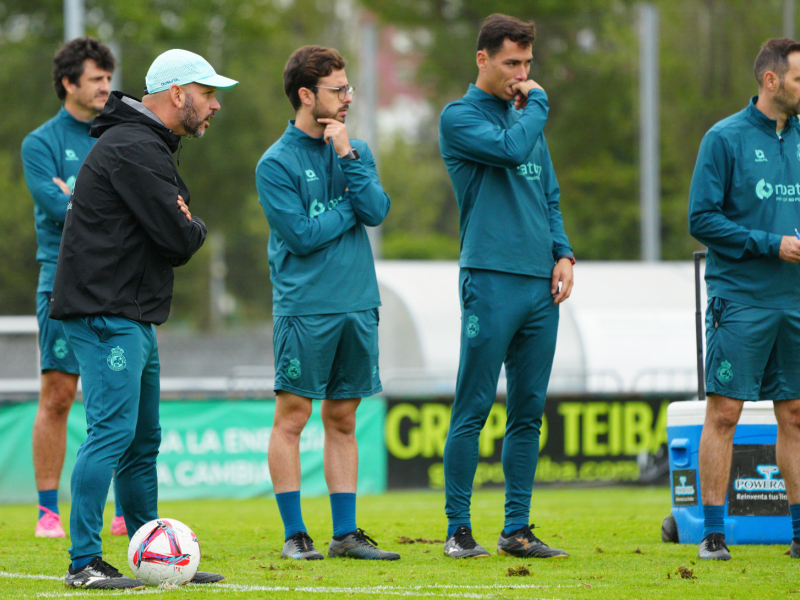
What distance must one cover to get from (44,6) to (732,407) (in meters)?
27.0

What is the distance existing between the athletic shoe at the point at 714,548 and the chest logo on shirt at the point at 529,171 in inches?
79.7

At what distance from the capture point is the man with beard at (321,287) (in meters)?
5.52

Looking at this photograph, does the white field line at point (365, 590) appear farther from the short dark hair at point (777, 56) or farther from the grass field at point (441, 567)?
the short dark hair at point (777, 56)

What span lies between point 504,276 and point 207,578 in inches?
81.7

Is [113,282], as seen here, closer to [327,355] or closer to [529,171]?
[327,355]

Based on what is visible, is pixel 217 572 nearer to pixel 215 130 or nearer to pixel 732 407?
pixel 732 407

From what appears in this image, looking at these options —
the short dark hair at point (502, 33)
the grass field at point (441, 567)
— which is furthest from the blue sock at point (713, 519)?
the short dark hair at point (502, 33)

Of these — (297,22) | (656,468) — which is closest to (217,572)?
(656,468)

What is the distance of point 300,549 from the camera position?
546 cm

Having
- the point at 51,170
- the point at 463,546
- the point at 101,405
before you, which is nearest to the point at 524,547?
the point at 463,546

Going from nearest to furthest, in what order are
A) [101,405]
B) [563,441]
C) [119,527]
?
[101,405] < [119,527] < [563,441]

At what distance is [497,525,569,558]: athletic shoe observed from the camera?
5.55 m

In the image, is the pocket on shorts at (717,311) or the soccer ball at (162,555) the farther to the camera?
the pocket on shorts at (717,311)

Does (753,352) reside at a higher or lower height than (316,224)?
lower
